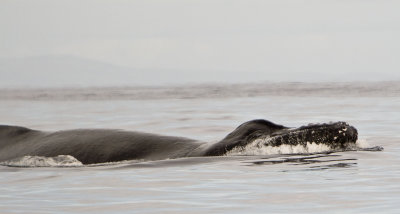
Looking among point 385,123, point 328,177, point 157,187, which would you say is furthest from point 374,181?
point 385,123

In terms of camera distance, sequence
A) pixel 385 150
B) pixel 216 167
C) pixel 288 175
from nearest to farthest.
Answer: pixel 288 175
pixel 216 167
pixel 385 150

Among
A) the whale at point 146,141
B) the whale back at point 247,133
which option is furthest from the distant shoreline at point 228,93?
the whale back at point 247,133

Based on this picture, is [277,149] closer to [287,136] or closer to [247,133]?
[287,136]

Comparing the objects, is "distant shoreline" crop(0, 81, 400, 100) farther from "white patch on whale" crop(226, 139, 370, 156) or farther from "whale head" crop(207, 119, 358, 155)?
"white patch on whale" crop(226, 139, 370, 156)

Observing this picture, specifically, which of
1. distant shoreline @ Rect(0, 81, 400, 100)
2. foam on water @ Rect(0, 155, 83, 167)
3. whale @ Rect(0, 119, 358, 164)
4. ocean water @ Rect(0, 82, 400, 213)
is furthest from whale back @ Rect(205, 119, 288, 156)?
distant shoreline @ Rect(0, 81, 400, 100)

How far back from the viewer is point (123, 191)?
9.45 m

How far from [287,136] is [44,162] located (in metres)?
3.20

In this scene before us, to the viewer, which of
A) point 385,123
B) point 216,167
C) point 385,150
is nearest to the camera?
point 216,167

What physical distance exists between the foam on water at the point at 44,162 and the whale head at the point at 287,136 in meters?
1.80

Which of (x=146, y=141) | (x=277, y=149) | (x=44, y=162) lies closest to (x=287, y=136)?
(x=277, y=149)

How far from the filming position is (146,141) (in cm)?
1227

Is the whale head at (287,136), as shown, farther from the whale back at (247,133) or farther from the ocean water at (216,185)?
the ocean water at (216,185)

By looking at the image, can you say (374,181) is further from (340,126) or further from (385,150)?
(385,150)

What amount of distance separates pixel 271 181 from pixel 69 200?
216 cm
